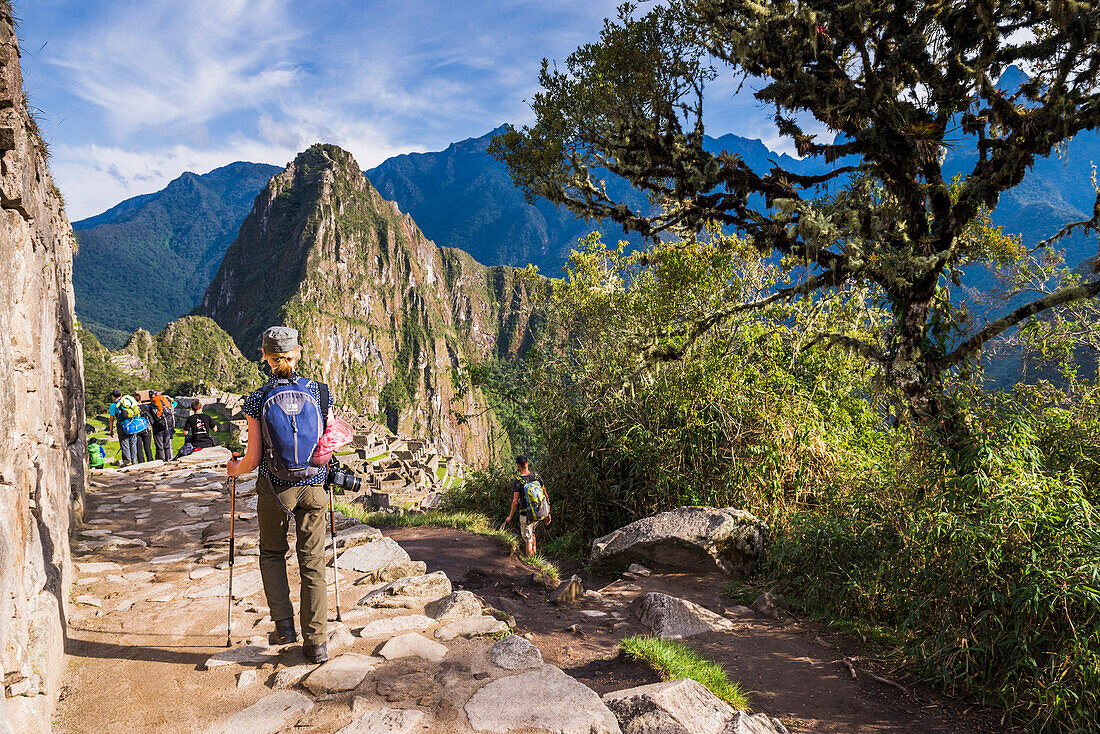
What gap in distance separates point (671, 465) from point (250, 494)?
6291 millimetres

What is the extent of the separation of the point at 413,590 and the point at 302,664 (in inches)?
50.3

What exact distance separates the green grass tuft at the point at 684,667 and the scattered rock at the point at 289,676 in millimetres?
2138

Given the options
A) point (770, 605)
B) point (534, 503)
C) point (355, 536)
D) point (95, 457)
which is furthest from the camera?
point (95, 457)

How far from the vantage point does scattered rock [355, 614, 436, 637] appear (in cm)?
361

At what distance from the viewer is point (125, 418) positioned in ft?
39.2

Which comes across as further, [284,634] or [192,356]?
[192,356]

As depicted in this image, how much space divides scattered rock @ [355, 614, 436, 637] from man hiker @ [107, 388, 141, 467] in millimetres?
10936

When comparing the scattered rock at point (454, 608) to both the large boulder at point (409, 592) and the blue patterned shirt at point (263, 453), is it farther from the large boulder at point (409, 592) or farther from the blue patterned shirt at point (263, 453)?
the blue patterned shirt at point (263, 453)

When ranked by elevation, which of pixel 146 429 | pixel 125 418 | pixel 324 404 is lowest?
pixel 324 404

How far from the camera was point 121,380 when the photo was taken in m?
50.9

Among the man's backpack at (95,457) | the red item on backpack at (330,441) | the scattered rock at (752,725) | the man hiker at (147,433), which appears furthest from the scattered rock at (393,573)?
the man hiker at (147,433)

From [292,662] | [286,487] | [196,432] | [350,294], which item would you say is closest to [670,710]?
[292,662]

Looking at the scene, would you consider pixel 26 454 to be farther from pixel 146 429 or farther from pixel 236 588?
→ pixel 146 429

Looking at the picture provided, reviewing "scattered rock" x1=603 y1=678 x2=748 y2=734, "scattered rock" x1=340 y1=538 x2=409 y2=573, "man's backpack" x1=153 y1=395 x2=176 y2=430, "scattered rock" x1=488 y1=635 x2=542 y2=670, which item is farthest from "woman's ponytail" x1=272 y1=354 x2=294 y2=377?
"man's backpack" x1=153 y1=395 x2=176 y2=430
